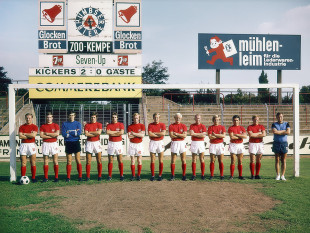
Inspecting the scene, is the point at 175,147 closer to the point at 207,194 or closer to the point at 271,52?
the point at 207,194

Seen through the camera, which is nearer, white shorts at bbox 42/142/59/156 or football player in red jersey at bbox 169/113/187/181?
white shorts at bbox 42/142/59/156

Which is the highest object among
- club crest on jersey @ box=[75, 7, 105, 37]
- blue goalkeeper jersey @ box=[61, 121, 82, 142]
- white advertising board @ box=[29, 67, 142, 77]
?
club crest on jersey @ box=[75, 7, 105, 37]

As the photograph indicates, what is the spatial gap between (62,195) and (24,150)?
7.99 feet

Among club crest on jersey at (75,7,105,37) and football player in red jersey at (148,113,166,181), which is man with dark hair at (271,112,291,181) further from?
club crest on jersey at (75,7,105,37)

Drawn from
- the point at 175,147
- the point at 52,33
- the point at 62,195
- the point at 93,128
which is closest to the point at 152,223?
the point at 62,195

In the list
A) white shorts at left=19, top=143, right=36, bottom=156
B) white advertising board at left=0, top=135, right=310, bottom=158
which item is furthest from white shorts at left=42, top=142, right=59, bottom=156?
white advertising board at left=0, top=135, right=310, bottom=158

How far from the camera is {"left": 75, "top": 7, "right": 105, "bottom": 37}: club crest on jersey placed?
1906 centimetres

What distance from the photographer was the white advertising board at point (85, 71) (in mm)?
19656

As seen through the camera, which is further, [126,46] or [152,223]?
[126,46]

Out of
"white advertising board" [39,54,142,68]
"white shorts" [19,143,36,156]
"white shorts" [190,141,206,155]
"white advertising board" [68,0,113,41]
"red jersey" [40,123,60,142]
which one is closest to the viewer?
"white shorts" [19,143,36,156]

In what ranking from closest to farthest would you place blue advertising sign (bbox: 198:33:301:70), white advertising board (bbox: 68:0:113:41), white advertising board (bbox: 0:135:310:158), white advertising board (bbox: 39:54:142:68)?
white advertising board (bbox: 0:135:310:158) → white advertising board (bbox: 68:0:113:41) → white advertising board (bbox: 39:54:142:68) → blue advertising sign (bbox: 198:33:301:70)

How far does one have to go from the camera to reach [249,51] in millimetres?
22797

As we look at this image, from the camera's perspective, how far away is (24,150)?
28.3ft

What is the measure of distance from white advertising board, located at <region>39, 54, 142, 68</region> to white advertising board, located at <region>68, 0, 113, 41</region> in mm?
1221
